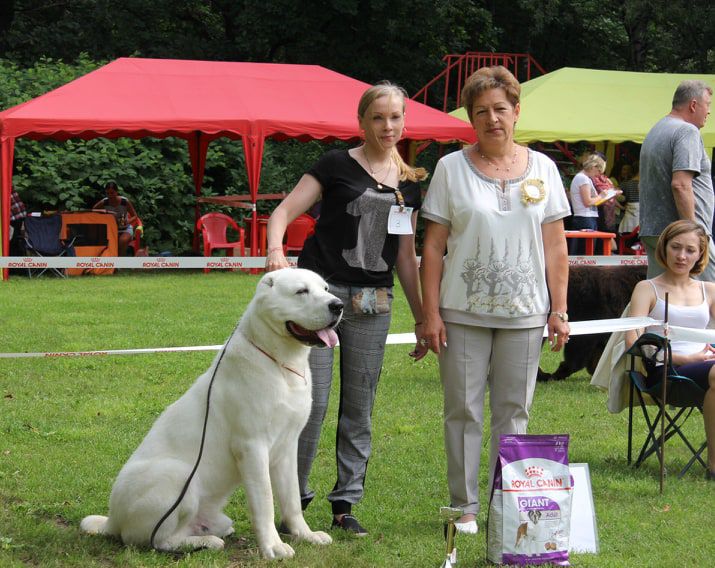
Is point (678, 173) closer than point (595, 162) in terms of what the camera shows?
Yes

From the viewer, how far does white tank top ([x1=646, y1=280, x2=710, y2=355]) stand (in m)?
5.21

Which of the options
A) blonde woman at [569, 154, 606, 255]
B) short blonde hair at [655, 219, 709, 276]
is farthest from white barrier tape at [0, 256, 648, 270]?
blonde woman at [569, 154, 606, 255]

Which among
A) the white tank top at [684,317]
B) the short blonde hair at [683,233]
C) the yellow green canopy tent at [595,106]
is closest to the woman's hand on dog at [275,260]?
the white tank top at [684,317]

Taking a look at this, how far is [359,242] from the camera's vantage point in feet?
12.7

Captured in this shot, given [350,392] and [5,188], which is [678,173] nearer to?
[350,392]

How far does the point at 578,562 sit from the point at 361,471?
975 mm

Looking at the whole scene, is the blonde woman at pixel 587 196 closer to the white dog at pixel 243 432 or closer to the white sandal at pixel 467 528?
the white sandal at pixel 467 528

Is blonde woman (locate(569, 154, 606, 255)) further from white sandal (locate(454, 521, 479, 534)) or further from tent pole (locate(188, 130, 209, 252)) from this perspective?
white sandal (locate(454, 521, 479, 534))

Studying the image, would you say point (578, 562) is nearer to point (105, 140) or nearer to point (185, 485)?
point (185, 485)

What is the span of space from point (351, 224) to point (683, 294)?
7.82 ft

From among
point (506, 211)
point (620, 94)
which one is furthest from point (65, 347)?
point (620, 94)

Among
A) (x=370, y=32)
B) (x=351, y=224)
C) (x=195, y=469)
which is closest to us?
(x=195, y=469)

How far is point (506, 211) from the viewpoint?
12.3 ft

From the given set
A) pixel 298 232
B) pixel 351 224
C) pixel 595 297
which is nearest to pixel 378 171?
pixel 351 224
